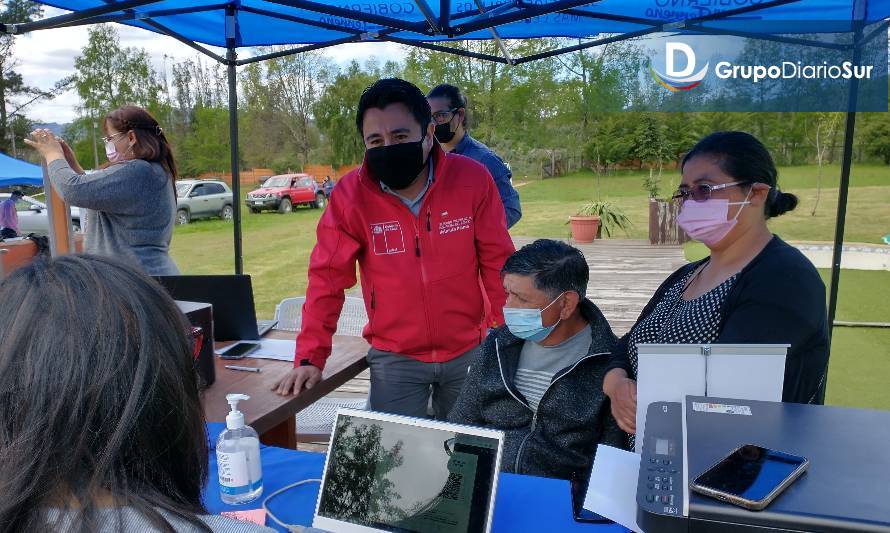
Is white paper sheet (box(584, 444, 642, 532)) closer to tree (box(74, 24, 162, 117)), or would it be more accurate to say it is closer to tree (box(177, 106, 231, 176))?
tree (box(177, 106, 231, 176))

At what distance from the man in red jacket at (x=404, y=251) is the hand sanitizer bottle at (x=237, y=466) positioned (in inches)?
29.4

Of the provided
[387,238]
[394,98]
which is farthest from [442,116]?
[387,238]

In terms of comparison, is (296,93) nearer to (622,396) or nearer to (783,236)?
(783,236)

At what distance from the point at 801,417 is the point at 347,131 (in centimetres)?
1197

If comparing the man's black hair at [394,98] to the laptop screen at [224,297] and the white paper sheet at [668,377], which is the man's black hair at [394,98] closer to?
the laptop screen at [224,297]

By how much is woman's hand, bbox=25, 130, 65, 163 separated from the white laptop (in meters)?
2.19

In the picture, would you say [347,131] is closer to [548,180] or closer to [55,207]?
[548,180]

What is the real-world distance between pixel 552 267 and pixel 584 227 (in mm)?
7357

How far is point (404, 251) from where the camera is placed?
2.15 meters

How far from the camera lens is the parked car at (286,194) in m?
14.7

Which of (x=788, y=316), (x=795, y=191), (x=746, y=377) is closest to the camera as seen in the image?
(x=746, y=377)

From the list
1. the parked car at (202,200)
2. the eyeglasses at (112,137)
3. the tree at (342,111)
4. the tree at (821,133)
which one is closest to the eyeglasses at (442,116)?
the eyeglasses at (112,137)

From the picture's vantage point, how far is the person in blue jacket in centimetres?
311

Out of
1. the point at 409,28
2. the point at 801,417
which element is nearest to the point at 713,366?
the point at 801,417
